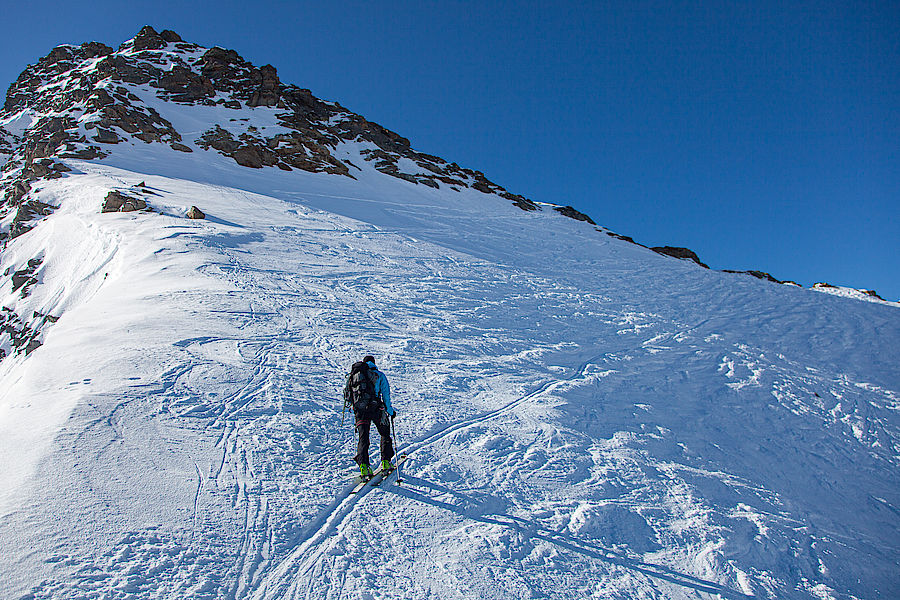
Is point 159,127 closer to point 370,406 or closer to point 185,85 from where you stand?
point 185,85

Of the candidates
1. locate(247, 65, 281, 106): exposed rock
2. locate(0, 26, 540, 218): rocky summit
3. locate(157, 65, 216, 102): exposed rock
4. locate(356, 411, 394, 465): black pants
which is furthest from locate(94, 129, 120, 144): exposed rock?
locate(356, 411, 394, 465): black pants

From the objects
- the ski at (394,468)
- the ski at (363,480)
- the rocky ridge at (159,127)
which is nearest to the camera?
the ski at (363,480)

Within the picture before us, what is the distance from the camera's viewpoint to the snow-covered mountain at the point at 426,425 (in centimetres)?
372

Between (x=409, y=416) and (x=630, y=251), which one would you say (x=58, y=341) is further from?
(x=630, y=251)

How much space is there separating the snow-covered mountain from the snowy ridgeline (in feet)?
0.10

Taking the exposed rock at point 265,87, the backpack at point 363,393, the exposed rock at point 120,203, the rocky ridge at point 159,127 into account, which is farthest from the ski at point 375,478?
the exposed rock at point 265,87

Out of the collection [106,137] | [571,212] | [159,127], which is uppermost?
[571,212]

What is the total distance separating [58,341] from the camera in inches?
299

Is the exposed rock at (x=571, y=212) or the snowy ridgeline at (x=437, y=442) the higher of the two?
the exposed rock at (x=571, y=212)

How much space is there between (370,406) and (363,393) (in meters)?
0.17

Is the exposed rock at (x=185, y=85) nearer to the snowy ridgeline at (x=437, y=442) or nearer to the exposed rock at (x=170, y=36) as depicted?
the exposed rock at (x=170, y=36)

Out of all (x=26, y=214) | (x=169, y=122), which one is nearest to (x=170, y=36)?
(x=169, y=122)

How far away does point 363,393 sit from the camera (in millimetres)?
5145

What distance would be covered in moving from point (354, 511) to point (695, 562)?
3165mm
